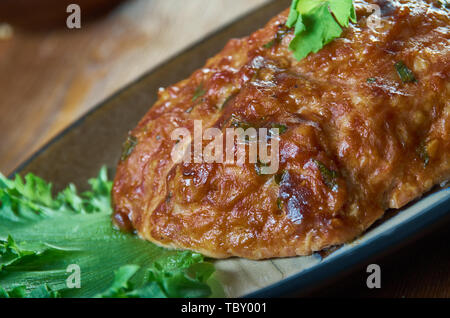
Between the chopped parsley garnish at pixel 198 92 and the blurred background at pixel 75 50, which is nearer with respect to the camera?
the chopped parsley garnish at pixel 198 92

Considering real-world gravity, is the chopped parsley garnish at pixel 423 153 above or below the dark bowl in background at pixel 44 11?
below

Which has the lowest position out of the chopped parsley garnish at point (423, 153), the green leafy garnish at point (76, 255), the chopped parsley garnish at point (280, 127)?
the green leafy garnish at point (76, 255)

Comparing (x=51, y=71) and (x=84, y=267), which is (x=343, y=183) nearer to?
(x=84, y=267)

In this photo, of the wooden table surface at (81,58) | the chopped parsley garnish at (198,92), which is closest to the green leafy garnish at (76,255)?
the chopped parsley garnish at (198,92)

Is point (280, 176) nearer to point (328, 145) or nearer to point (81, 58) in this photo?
point (328, 145)

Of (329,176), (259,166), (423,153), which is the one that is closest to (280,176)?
(259,166)

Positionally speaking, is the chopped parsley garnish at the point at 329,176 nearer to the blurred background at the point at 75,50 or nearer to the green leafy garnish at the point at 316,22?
the green leafy garnish at the point at 316,22
